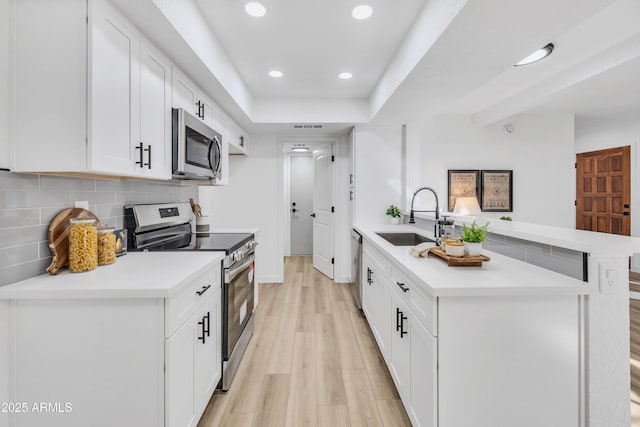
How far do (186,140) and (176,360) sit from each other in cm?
137

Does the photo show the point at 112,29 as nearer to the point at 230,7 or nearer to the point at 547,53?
the point at 230,7

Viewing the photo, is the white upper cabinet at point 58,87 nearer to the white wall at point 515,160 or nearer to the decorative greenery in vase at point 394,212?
the decorative greenery in vase at point 394,212

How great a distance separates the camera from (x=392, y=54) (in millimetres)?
2586

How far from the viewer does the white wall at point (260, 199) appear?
4.35 m

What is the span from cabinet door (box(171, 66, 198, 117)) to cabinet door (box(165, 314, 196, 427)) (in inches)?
57.3

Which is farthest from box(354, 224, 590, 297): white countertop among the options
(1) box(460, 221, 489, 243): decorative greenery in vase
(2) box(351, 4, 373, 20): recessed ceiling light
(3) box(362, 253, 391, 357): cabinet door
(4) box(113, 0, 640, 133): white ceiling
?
(2) box(351, 4, 373, 20): recessed ceiling light

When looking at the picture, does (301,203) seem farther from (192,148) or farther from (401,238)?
(192,148)

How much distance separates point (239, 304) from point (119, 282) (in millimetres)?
1045

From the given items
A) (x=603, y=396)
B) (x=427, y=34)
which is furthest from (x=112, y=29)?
(x=603, y=396)

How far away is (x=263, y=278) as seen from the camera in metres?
4.36

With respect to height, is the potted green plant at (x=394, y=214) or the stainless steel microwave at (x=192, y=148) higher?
the stainless steel microwave at (x=192, y=148)

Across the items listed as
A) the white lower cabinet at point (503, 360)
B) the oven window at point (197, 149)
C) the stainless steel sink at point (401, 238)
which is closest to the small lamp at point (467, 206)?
the stainless steel sink at point (401, 238)

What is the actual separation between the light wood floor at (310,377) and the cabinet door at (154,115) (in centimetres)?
143

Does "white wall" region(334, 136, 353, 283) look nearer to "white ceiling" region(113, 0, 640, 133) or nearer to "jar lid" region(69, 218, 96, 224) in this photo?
"white ceiling" region(113, 0, 640, 133)
